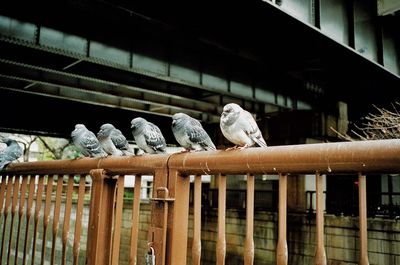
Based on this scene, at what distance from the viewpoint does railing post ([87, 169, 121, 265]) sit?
261cm

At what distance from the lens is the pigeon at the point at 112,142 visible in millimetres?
4973

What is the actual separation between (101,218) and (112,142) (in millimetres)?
2510

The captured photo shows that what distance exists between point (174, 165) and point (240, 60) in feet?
39.5

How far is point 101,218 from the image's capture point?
2654 mm

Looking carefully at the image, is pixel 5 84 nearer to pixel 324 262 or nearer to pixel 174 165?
pixel 174 165

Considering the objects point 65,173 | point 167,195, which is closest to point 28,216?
point 65,173

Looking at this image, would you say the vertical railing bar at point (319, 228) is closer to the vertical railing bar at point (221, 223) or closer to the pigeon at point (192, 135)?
the vertical railing bar at point (221, 223)

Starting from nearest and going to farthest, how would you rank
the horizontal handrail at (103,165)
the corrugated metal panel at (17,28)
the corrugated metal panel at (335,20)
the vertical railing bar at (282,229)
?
the vertical railing bar at (282,229) → the horizontal handrail at (103,165) → the corrugated metal panel at (17,28) → the corrugated metal panel at (335,20)

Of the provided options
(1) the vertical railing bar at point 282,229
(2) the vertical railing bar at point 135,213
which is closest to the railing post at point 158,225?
(2) the vertical railing bar at point 135,213

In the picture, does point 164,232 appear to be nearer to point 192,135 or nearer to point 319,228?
point 319,228

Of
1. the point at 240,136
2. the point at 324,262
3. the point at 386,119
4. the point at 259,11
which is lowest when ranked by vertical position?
the point at 324,262

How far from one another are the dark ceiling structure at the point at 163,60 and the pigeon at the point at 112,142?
5.16 m

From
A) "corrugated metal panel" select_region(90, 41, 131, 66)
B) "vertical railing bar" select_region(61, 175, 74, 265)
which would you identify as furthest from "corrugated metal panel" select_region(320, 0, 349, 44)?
"vertical railing bar" select_region(61, 175, 74, 265)

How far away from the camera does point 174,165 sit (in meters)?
2.25
